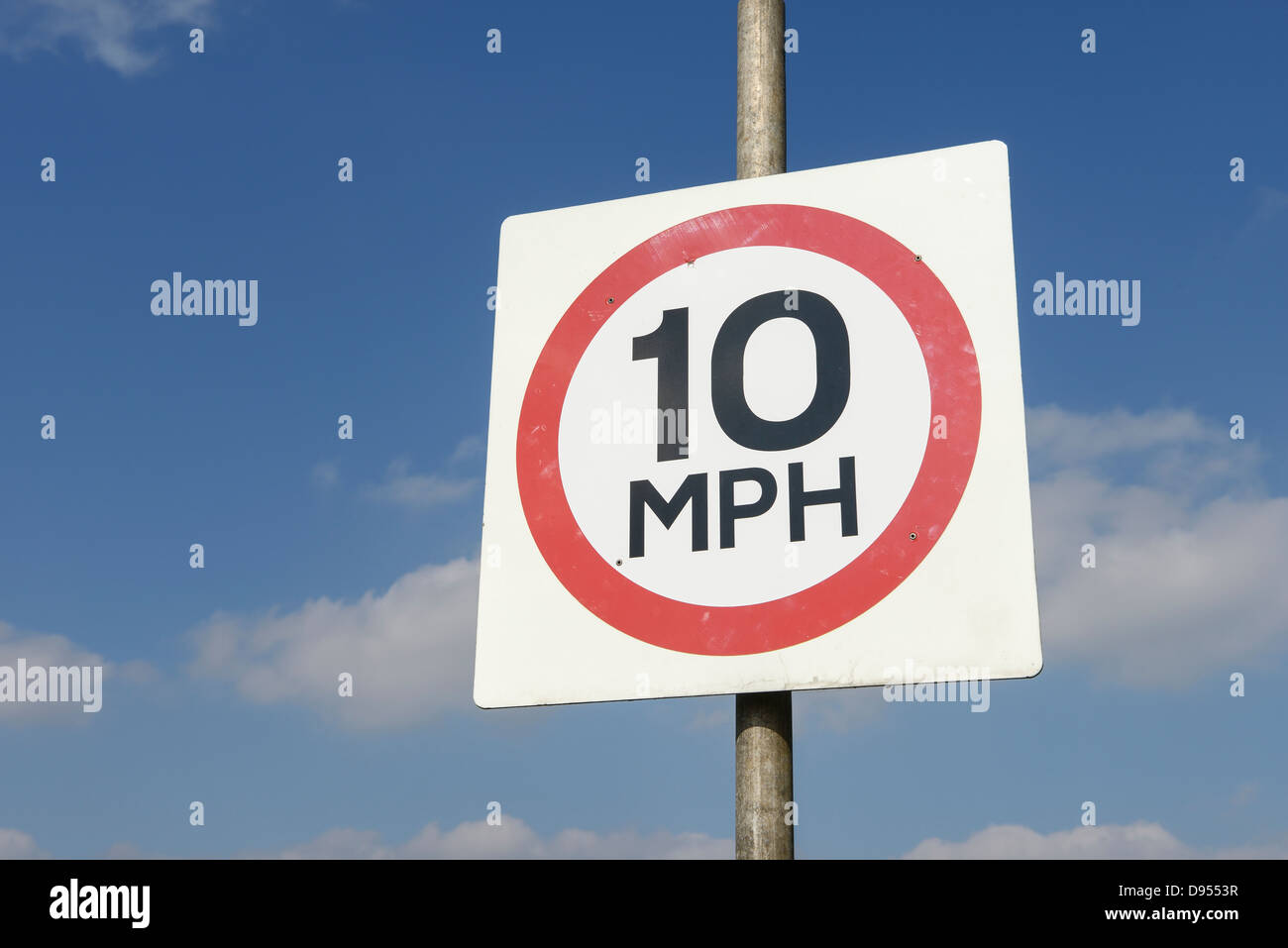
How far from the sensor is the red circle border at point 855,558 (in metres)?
2.68

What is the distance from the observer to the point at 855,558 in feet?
8.86

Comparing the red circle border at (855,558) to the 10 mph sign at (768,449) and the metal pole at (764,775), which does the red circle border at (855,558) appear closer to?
the 10 mph sign at (768,449)

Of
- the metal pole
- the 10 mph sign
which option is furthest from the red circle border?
the metal pole

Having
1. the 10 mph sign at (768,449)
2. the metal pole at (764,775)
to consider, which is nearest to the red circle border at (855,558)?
the 10 mph sign at (768,449)

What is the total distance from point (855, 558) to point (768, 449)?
1.11ft

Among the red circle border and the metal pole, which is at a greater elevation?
the red circle border

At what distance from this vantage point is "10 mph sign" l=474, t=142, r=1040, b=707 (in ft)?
8.71

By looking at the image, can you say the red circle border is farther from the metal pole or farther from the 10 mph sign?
the metal pole

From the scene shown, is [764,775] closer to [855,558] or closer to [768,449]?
[855,558]

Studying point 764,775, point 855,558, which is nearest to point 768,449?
point 855,558

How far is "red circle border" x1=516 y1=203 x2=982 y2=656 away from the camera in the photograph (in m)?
2.68
